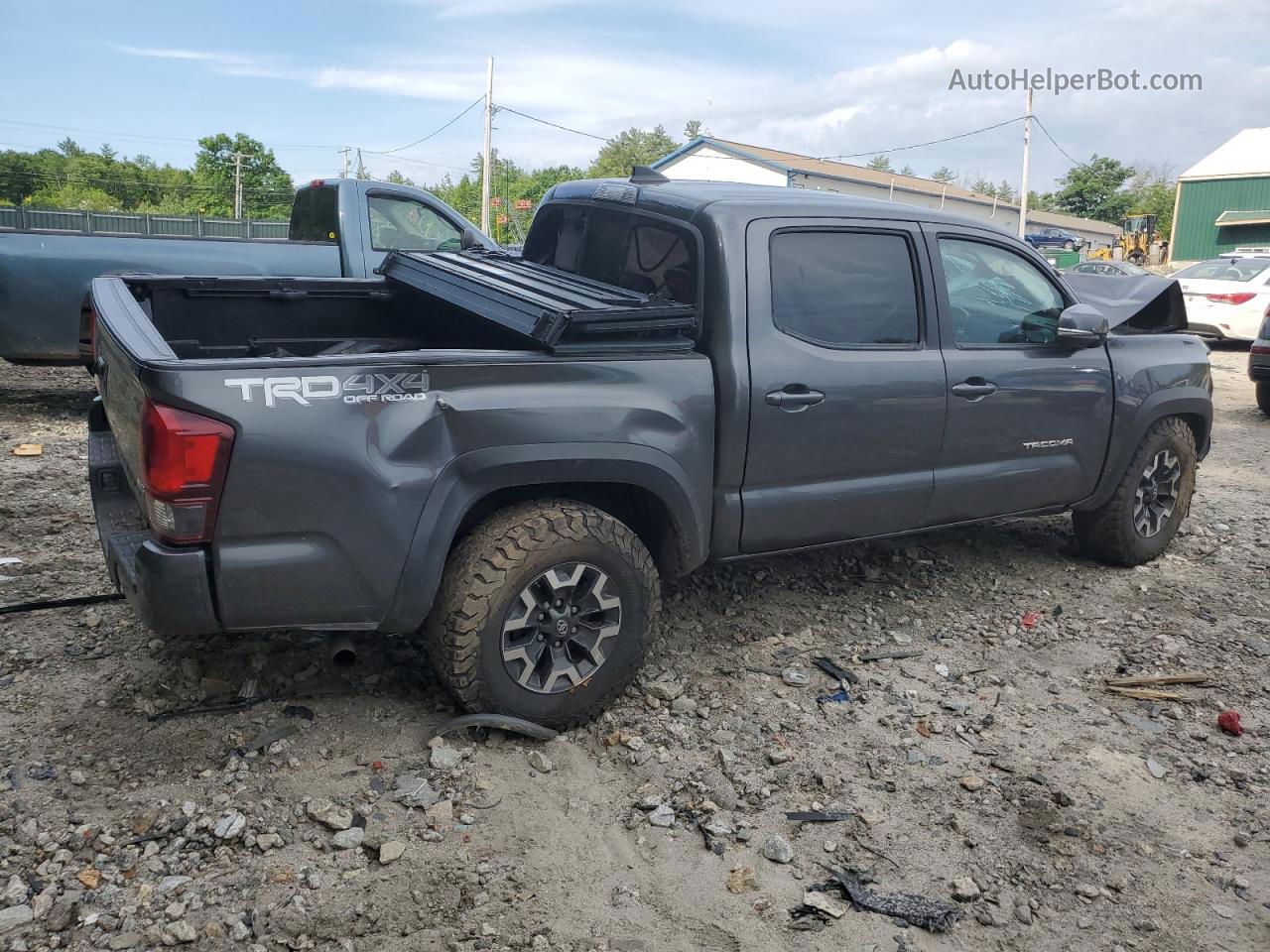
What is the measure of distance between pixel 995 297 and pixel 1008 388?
1.52 feet

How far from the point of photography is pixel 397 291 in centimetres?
481

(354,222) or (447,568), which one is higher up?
(354,222)

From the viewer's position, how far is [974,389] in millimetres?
4441

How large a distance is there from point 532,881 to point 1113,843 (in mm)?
1769

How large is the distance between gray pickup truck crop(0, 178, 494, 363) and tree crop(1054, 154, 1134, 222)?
235 ft

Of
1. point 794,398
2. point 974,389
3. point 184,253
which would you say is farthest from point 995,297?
point 184,253

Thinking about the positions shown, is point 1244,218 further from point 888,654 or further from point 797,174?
point 888,654

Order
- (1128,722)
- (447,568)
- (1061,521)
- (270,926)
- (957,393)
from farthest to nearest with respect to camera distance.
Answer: (1061,521), (957,393), (1128,722), (447,568), (270,926)

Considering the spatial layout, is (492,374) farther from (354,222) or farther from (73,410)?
(73,410)

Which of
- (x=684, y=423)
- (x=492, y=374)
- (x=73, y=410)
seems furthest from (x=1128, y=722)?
(x=73, y=410)

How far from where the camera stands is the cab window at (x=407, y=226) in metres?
8.62

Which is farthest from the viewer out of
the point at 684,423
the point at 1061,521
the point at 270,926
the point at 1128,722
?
the point at 1061,521

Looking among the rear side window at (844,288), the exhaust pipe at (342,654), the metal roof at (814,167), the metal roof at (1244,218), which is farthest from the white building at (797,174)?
the exhaust pipe at (342,654)

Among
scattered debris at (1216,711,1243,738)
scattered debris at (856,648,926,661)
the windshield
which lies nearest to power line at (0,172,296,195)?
the windshield
